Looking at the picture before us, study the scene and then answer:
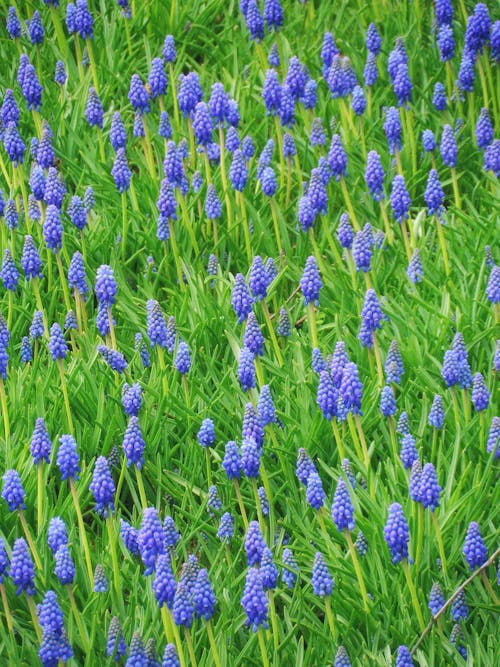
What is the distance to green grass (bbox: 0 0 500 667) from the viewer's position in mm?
4480

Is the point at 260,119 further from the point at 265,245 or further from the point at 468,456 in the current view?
the point at 468,456

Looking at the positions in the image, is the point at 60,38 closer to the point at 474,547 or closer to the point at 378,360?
the point at 378,360

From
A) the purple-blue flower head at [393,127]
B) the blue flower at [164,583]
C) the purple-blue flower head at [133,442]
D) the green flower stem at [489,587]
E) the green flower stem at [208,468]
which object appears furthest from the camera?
the purple-blue flower head at [393,127]

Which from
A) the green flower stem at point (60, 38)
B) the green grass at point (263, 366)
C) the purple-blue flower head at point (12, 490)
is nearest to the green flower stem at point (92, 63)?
the green grass at point (263, 366)

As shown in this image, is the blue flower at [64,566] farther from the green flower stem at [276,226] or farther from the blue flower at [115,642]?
the green flower stem at [276,226]

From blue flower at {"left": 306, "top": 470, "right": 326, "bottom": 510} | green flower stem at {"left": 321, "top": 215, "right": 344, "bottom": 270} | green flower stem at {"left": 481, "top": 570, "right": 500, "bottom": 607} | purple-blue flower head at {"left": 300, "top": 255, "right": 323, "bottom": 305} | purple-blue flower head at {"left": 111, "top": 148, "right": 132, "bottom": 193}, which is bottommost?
green flower stem at {"left": 481, "top": 570, "right": 500, "bottom": 607}

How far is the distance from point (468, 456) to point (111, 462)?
170cm

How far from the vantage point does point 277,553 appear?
15.9 feet

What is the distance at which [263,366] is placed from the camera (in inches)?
228

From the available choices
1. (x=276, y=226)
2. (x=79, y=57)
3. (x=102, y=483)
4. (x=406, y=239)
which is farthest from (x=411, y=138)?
(x=102, y=483)

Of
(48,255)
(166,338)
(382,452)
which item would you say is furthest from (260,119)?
(382,452)

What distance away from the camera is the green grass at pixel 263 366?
4480 mm

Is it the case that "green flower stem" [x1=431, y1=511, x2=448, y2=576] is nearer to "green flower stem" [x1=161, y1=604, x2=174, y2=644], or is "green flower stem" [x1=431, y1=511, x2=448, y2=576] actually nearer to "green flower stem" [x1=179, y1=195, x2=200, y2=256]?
"green flower stem" [x1=161, y1=604, x2=174, y2=644]

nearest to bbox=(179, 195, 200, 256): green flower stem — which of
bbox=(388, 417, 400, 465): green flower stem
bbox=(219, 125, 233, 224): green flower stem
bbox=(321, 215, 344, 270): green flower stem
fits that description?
bbox=(219, 125, 233, 224): green flower stem
